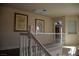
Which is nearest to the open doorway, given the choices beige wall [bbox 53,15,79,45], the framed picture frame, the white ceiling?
beige wall [bbox 53,15,79,45]

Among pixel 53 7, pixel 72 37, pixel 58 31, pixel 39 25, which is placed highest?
pixel 53 7

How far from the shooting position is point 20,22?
120 inches

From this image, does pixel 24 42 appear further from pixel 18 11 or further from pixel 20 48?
pixel 18 11

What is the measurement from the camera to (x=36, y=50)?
10.0ft

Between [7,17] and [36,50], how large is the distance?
28.3 inches

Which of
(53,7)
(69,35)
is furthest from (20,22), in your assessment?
(69,35)

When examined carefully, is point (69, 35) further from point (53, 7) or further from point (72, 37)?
point (53, 7)

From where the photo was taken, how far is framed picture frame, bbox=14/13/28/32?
9.87 feet

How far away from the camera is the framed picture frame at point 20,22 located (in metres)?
3.01

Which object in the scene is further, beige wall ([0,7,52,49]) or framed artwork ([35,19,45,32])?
framed artwork ([35,19,45,32])

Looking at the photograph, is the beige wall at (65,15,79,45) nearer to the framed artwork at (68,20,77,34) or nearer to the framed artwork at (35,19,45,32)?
the framed artwork at (68,20,77,34)

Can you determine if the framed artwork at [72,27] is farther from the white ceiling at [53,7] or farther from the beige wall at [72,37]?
the white ceiling at [53,7]

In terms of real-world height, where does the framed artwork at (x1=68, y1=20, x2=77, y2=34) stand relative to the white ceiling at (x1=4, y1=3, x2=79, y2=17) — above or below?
below

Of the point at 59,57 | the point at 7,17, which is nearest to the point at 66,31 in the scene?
the point at 59,57
